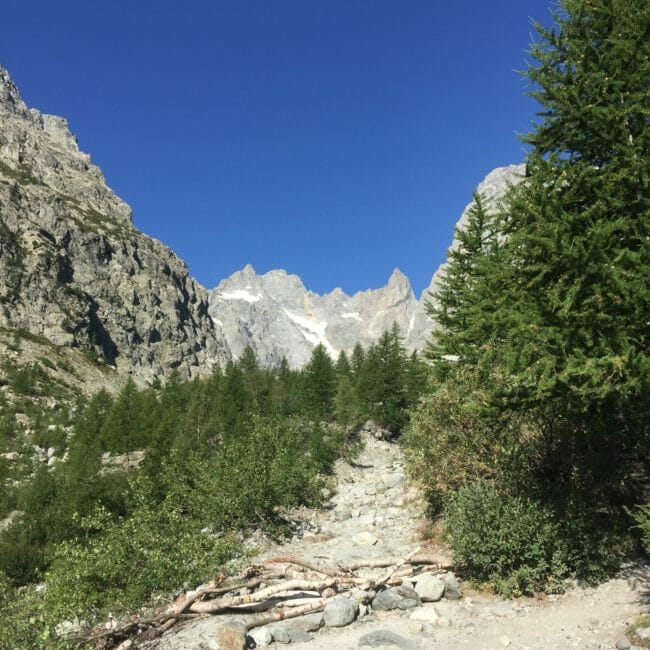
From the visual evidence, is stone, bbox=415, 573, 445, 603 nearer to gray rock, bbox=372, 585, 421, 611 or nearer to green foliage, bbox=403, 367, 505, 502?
gray rock, bbox=372, 585, 421, 611

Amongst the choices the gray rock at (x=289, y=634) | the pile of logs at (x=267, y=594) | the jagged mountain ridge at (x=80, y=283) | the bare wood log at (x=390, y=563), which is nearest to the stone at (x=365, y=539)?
the pile of logs at (x=267, y=594)

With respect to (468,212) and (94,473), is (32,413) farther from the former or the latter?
(468,212)

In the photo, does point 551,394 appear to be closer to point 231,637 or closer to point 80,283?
point 231,637

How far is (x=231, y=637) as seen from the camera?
10.6 meters

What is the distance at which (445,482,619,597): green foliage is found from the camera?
38.5ft

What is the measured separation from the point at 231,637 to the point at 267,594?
2484 mm

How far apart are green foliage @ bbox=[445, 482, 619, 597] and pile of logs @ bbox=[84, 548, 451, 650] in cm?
211

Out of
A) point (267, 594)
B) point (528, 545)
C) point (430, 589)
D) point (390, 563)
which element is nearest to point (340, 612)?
point (267, 594)

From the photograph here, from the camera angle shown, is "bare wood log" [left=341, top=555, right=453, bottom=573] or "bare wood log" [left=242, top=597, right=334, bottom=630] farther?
"bare wood log" [left=341, top=555, right=453, bottom=573]

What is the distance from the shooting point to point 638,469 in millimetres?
13531

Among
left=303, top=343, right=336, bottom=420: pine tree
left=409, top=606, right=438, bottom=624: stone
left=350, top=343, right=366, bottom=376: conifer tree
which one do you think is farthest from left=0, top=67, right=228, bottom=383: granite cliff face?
left=409, top=606, right=438, bottom=624: stone

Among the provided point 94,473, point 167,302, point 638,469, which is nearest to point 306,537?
point 94,473

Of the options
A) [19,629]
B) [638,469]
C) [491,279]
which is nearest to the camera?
[19,629]

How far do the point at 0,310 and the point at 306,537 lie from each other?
375ft
